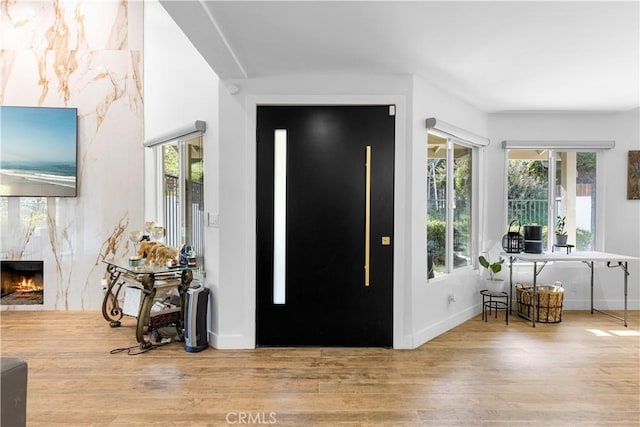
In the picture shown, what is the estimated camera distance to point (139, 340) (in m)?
3.24

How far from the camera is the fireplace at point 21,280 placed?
4613 millimetres

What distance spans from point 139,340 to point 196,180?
1.56 metres

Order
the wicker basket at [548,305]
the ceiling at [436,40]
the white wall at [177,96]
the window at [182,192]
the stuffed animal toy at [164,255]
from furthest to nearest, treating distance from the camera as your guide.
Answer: the wicker basket at [548,305] → the window at [182,192] → the stuffed animal toy at [164,255] → the white wall at [177,96] → the ceiling at [436,40]

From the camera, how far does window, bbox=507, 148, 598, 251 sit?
4.64 metres

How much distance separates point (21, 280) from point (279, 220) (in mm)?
3704

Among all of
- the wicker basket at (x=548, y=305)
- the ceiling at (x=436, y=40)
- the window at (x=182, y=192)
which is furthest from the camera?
the wicker basket at (x=548, y=305)

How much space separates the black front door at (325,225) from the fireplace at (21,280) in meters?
3.25

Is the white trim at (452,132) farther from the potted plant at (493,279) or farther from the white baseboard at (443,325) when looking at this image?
the white baseboard at (443,325)

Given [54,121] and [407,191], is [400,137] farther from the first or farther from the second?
[54,121]

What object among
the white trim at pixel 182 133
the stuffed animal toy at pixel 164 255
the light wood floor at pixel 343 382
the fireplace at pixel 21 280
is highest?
the white trim at pixel 182 133

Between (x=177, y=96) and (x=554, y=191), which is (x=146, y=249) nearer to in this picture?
(x=177, y=96)

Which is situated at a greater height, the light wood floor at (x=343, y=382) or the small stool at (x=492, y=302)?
the small stool at (x=492, y=302)

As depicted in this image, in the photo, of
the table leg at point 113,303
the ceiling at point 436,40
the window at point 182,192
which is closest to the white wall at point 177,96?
the window at point 182,192

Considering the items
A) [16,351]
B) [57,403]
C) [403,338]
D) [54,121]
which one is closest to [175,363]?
[57,403]
